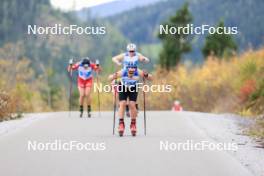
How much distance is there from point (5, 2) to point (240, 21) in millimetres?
49668

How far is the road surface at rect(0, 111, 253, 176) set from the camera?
39.9ft

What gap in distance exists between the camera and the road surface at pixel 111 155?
39.9 ft

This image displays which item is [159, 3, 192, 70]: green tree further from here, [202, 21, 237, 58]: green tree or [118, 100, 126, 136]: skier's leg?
[118, 100, 126, 136]: skier's leg

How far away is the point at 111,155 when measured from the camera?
14.2 metres

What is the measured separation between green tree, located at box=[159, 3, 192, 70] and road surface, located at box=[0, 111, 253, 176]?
42.9m

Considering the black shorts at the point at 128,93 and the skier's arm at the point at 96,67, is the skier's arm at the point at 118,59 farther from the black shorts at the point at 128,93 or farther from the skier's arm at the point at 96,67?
the skier's arm at the point at 96,67

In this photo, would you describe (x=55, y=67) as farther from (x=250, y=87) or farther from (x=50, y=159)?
(x=50, y=159)

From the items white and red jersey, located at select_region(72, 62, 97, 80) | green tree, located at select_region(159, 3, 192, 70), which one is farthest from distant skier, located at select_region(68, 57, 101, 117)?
green tree, located at select_region(159, 3, 192, 70)

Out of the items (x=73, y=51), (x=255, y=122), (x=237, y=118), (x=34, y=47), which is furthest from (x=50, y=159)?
(x=73, y=51)

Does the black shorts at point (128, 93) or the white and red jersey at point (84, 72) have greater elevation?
the white and red jersey at point (84, 72)

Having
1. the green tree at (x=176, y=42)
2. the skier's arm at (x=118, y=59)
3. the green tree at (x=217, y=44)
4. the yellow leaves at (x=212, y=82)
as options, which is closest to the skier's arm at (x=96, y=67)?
the skier's arm at (x=118, y=59)

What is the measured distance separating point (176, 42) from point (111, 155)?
50.3 meters

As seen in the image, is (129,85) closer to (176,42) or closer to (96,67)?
(96,67)

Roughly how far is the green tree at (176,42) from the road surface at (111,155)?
42.9 metres
